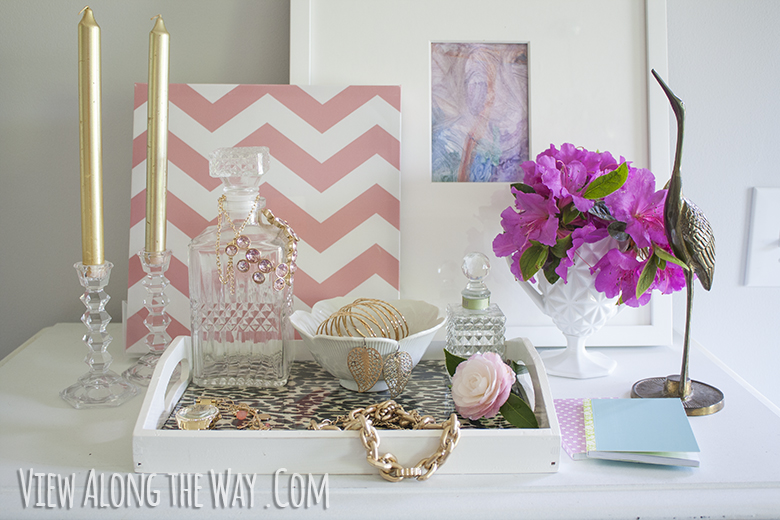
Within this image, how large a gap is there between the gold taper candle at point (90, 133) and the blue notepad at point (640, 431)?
58 centimetres

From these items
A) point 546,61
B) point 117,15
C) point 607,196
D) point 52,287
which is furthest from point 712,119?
point 52,287

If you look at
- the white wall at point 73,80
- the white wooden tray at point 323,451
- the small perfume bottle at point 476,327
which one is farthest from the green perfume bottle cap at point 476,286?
the white wall at point 73,80

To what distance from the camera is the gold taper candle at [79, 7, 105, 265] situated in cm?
64

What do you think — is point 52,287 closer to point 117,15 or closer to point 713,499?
point 117,15

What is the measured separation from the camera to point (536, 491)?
0.50m

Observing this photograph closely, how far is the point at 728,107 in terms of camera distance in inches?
36.7

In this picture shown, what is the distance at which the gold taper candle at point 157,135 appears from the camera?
68 centimetres

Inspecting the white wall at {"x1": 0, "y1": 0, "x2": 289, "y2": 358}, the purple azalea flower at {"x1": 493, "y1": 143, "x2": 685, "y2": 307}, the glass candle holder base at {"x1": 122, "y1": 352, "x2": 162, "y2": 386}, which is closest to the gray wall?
the white wall at {"x1": 0, "y1": 0, "x2": 289, "y2": 358}

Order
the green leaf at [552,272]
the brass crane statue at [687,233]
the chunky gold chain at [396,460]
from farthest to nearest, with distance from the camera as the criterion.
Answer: the green leaf at [552,272]
the brass crane statue at [687,233]
the chunky gold chain at [396,460]

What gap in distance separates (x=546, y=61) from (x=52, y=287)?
0.88 metres

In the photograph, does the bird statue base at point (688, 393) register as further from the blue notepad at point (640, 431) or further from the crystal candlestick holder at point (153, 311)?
the crystal candlestick holder at point (153, 311)

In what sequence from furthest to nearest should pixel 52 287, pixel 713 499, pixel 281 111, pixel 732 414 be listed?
pixel 52 287, pixel 281 111, pixel 732 414, pixel 713 499

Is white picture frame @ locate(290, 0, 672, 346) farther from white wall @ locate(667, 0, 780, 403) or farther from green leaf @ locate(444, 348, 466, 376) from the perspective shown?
green leaf @ locate(444, 348, 466, 376)

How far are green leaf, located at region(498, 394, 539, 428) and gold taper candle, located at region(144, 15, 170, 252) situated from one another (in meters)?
0.45
